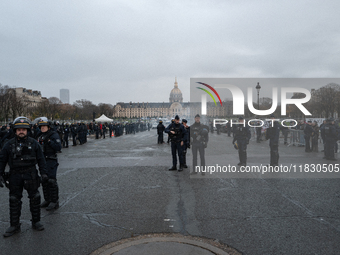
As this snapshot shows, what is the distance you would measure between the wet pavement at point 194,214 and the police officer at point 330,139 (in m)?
4.50

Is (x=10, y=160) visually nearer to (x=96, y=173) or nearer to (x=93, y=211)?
(x=93, y=211)

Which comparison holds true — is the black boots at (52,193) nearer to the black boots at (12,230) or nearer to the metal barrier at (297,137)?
the black boots at (12,230)

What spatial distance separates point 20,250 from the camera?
3.93m

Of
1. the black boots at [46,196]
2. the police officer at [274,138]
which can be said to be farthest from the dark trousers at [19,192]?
the police officer at [274,138]

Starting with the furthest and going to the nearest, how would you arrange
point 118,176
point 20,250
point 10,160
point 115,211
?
point 118,176
point 115,211
point 10,160
point 20,250

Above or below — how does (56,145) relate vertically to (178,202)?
above

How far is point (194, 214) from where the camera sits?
17.3 ft

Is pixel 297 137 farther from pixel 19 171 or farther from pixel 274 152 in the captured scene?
pixel 19 171

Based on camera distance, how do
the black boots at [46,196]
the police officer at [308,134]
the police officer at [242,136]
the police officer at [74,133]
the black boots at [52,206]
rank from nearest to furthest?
the black boots at [52,206]
the black boots at [46,196]
the police officer at [242,136]
the police officer at [308,134]
the police officer at [74,133]

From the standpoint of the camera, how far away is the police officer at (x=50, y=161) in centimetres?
569

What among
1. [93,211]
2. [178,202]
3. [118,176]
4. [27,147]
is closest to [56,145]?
[27,147]

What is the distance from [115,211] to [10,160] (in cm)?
203

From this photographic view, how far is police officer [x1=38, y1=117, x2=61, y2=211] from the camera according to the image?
5.69 m

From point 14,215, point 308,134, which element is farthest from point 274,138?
point 14,215
